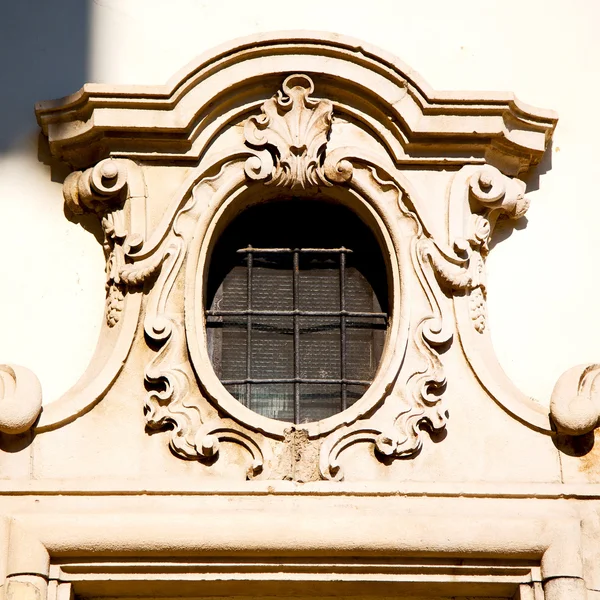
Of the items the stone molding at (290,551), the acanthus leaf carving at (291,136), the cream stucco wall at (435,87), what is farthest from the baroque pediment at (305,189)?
the stone molding at (290,551)

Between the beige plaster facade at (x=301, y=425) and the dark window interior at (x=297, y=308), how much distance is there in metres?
0.15

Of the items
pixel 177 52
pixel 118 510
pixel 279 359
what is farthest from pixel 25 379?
pixel 177 52

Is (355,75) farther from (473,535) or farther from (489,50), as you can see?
(473,535)

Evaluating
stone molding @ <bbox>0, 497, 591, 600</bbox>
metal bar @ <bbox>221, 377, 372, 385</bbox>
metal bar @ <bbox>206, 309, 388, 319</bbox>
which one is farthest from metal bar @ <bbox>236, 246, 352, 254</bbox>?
stone molding @ <bbox>0, 497, 591, 600</bbox>

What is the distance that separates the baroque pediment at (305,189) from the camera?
6980 millimetres

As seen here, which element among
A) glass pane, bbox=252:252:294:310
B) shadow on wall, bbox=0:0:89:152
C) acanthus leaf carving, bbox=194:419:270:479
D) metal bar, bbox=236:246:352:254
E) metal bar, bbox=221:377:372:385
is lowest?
acanthus leaf carving, bbox=194:419:270:479

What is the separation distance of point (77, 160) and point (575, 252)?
84.4 inches

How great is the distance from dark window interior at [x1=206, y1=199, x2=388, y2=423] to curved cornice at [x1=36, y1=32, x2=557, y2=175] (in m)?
0.42

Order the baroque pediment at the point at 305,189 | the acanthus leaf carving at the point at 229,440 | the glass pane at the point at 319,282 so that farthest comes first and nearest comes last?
the glass pane at the point at 319,282
the baroque pediment at the point at 305,189
the acanthus leaf carving at the point at 229,440

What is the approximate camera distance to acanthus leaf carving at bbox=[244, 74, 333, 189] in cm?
727

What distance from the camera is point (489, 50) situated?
7664 mm

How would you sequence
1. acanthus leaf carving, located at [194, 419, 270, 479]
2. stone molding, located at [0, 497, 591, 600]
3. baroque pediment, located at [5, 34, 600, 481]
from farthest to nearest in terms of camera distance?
baroque pediment, located at [5, 34, 600, 481] < acanthus leaf carving, located at [194, 419, 270, 479] < stone molding, located at [0, 497, 591, 600]

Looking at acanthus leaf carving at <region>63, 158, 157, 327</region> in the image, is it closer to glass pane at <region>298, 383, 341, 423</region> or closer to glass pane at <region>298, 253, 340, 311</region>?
glass pane at <region>298, 253, 340, 311</region>

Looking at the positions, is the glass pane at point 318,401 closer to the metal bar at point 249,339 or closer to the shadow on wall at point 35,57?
the metal bar at point 249,339
